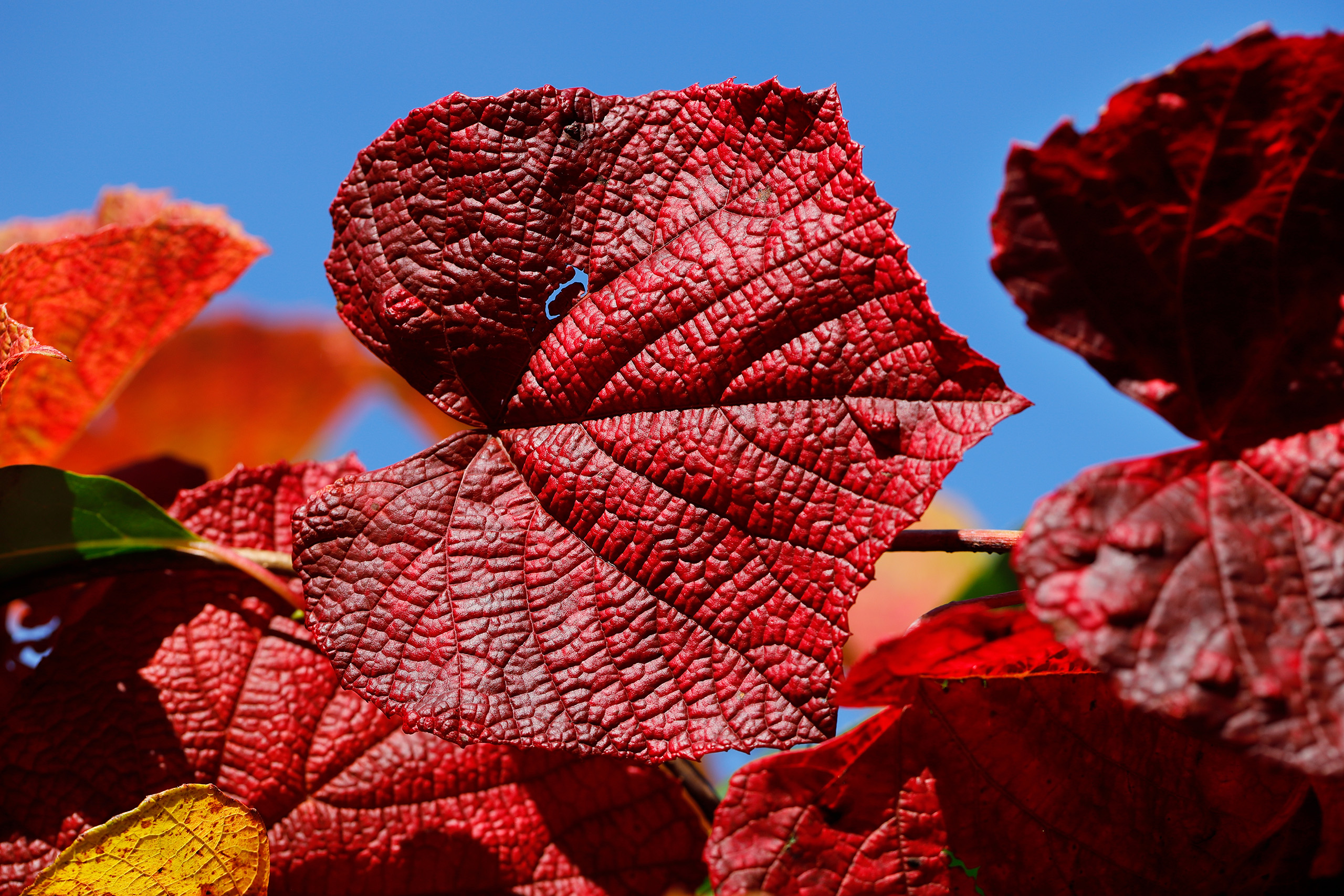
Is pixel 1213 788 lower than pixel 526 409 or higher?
lower

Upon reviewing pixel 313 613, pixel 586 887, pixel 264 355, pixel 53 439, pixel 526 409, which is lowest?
pixel 586 887

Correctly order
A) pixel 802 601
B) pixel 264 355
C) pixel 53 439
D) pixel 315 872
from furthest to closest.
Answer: pixel 264 355 < pixel 53 439 < pixel 315 872 < pixel 802 601

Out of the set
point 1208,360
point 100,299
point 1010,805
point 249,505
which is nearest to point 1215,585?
point 1208,360

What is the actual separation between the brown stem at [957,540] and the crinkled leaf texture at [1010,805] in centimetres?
7

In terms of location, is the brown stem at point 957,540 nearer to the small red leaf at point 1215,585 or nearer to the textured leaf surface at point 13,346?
the small red leaf at point 1215,585

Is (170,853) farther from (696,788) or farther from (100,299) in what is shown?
(100,299)

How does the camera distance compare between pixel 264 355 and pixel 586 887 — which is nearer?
pixel 586 887

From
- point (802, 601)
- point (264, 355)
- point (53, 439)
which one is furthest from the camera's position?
point (264, 355)

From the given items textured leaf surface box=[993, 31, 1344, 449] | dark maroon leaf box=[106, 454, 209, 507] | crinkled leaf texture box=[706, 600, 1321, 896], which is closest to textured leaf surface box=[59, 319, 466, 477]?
dark maroon leaf box=[106, 454, 209, 507]

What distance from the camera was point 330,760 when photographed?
2.13 feet

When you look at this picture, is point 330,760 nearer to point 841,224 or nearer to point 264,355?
point 841,224

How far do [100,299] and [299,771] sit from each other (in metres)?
0.45

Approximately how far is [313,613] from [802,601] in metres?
0.26

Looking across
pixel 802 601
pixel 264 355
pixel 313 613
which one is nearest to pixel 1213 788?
pixel 802 601
